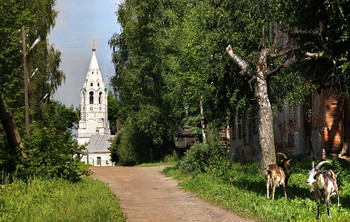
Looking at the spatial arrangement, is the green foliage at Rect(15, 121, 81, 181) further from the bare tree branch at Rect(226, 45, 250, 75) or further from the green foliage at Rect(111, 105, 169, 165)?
the green foliage at Rect(111, 105, 169, 165)

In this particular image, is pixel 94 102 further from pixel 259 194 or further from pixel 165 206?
pixel 259 194

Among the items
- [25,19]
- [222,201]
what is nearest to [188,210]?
[222,201]

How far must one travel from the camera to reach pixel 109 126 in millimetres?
119875

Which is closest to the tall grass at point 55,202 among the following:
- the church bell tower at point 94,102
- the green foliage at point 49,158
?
the green foliage at point 49,158

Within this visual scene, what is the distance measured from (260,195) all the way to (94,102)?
10106 cm

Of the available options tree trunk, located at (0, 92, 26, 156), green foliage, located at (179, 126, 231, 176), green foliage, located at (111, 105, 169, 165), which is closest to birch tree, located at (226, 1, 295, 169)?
green foliage, located at (179, 126, 231, 176)

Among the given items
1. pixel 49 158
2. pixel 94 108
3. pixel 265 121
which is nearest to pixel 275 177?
pixel 265 121

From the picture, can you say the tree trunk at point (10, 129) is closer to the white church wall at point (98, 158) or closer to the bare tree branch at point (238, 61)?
the bare tree branch at point (238, 61)

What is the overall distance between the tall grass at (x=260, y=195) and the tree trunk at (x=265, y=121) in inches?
33.7

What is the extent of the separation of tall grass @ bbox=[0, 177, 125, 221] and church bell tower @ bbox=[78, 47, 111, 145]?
96089 millimetres

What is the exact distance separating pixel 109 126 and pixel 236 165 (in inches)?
3904

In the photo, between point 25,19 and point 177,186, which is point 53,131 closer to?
point 177,186

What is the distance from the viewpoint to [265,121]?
1717 centimetres

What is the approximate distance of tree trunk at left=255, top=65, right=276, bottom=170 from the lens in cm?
1708
